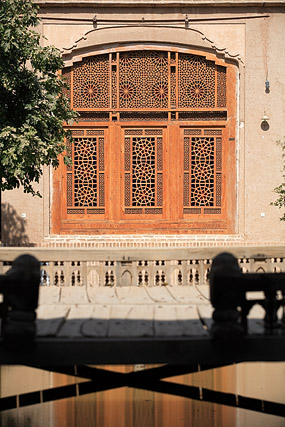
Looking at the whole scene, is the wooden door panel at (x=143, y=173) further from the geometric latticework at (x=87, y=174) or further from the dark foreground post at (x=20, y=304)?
the dark foreground post at (x=20, y=304)

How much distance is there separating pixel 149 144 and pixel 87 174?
1.58 metres

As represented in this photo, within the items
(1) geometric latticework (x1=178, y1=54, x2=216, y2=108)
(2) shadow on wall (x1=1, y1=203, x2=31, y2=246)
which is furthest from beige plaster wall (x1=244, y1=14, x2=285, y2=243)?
(2) shadow on wall (x1=1, y1=203, x2=31, y2=246)

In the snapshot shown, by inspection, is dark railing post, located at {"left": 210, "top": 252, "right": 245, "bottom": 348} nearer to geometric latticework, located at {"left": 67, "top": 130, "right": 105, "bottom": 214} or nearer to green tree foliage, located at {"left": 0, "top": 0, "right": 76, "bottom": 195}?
green tree foliage, located at {"left": 0, "top": 0, "right": 76, "bottom": 195}

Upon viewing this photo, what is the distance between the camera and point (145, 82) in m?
14.7

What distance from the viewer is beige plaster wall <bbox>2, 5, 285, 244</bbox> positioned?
14.6 m

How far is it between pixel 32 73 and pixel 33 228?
15.1 feet

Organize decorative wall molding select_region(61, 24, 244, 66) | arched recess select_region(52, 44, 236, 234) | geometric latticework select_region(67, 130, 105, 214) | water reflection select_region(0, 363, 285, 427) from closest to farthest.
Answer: water reflection select_region(0, 363, 285, 427)
decorative wall molding select_region(61, 24, 244, 66)
arched recess select_region(52, 44, 236, 234)
geometric latticework select_region(67, 130, 105, 214)

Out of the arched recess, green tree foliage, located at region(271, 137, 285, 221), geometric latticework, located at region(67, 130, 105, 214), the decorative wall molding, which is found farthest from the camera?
geometric latticework, located at region(67, 130, 105, 214)

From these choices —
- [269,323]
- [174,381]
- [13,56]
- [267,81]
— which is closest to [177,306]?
[269,323]

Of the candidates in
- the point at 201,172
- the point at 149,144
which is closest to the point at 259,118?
the point at 201,172

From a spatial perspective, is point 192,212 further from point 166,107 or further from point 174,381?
point 174,381

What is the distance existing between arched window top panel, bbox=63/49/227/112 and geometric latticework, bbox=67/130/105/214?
2.67 feet

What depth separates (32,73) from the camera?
10906 mm

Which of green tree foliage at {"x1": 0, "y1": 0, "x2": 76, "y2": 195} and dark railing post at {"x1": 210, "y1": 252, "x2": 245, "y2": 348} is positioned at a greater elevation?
green tree foliage at {"x1": 0, "y1": 0, "x2": 76, "y2": 195}
